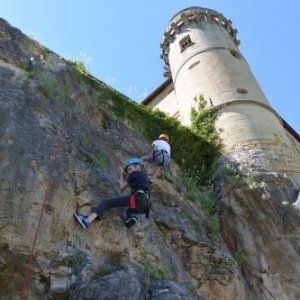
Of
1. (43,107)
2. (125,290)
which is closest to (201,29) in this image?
(43,107)

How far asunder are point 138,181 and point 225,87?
9.46 meters

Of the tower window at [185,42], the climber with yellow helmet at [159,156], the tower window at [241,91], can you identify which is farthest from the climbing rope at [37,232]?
the tower window at [185,42]

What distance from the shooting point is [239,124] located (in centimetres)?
1398

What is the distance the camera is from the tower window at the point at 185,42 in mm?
19188

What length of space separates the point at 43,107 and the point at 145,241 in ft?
8.78

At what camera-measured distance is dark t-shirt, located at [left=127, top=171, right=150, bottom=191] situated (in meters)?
6.98

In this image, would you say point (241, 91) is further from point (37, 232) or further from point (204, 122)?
point (37, 232)

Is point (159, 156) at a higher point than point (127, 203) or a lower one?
higher

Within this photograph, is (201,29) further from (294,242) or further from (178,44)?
(294,242)

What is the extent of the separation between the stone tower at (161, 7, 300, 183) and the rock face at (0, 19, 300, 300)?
5.11ft

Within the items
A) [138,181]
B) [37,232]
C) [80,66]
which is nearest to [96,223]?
[138,181]

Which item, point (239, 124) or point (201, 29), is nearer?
point (239, 124)

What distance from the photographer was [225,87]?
15805mm

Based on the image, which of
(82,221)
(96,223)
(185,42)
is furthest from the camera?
(185,42)
